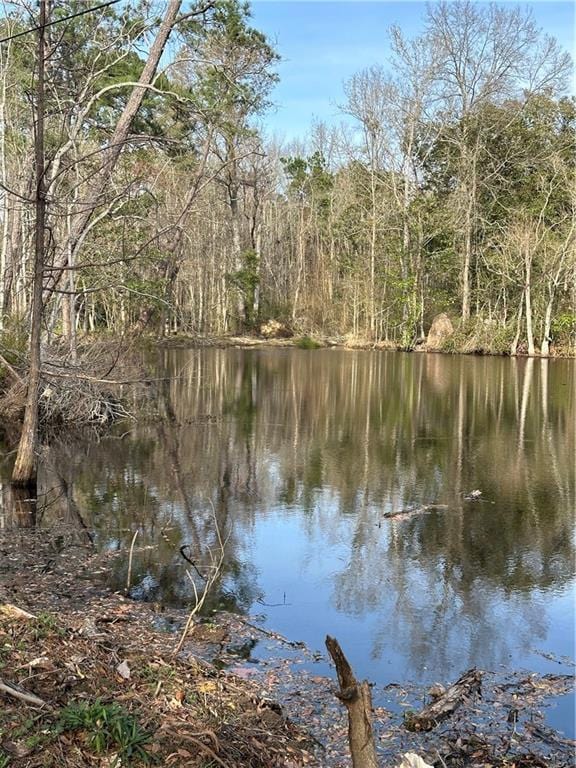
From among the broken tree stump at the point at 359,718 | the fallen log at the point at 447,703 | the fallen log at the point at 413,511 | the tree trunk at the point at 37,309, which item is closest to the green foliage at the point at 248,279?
the tree trunk at the point at 37,309

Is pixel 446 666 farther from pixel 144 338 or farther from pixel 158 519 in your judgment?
pixel 144 338

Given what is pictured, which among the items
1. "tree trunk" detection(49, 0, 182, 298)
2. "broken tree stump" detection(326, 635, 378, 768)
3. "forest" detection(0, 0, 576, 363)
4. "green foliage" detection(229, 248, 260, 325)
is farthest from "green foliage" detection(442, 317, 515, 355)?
"broken tree stump" detection(326, 635, 378, 768)

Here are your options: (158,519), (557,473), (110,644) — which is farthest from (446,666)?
(557,473)

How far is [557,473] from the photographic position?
1086 cm

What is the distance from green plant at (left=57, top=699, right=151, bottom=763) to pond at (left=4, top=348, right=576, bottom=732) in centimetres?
197

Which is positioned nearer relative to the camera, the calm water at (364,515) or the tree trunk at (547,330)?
the calm water at (364,515)

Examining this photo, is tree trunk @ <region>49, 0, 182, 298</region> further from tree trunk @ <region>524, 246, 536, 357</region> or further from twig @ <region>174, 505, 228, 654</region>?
tree trunk @ <region>524, 246, 536, 357</region>

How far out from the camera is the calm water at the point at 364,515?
5668 mm

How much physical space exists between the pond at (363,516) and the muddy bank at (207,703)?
46 cm

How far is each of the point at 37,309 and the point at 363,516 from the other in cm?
Result: 459

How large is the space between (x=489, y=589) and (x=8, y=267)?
44.0 feet

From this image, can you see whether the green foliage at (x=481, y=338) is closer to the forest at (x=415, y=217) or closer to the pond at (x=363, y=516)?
the forest at (x=415, y=217)

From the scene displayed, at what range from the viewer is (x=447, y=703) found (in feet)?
14.1

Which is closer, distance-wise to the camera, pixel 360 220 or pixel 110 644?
pixel 110 644
